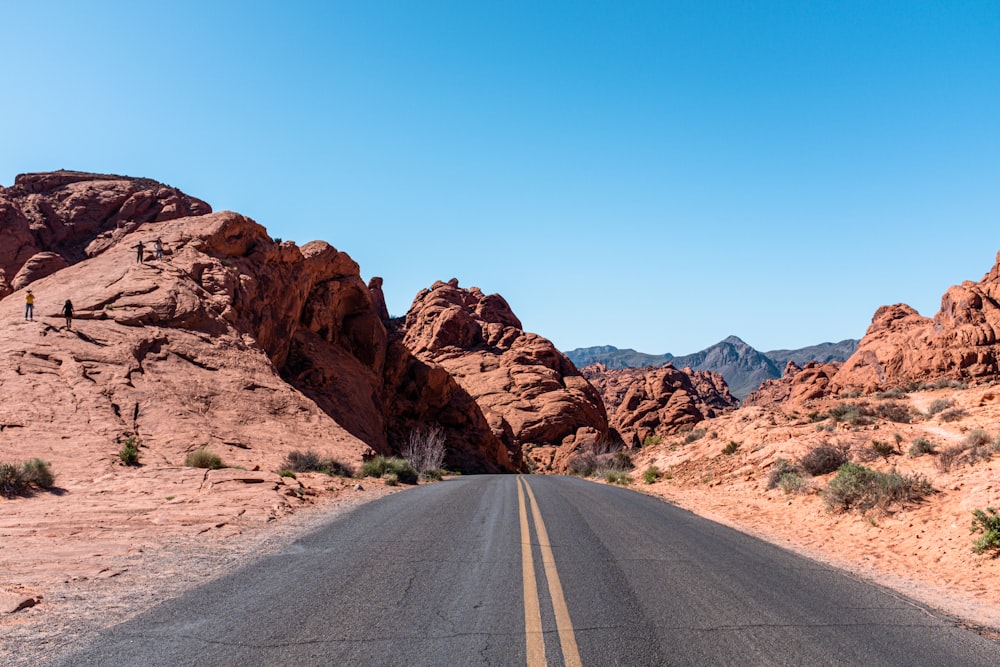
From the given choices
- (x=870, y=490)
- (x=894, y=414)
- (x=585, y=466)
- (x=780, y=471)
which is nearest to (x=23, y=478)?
(x=870, y=490)

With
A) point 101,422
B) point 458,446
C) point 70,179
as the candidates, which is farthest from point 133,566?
point 70,179

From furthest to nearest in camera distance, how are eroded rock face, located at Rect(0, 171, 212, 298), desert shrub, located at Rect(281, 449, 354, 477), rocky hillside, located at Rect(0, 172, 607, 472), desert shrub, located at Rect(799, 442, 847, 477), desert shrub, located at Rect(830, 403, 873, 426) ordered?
1. eroded rock face, located at Rect(0, 171, 212, 298)
2. desert shrub, located at Rect(830, 403, 873, 426)
3. rocky hillside, located at Rect(0, 172, 607, 472)
4. desert shrub, located at Rect(281, 449, 354, 477)
5. desert shrub, located at Rect(799, 442, 847, 477)

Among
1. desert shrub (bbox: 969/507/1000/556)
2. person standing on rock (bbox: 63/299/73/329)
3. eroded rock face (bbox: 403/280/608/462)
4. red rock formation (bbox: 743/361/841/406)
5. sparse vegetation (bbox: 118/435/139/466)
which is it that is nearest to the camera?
desert shrub (bbox: 969/507/1000/556)

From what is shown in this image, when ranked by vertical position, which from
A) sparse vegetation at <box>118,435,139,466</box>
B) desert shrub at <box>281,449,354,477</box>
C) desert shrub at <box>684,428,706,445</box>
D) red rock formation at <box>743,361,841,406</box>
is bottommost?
desert shrub at <box>281,449,354,477</box>

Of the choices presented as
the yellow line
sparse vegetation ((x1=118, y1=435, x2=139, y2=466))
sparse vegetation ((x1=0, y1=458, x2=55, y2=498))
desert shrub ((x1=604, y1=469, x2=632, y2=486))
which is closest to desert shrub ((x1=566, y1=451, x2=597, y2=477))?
desert shrub ((x1=604, y1=469, x2=632, y2=486))

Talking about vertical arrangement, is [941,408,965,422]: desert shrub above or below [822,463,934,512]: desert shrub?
above

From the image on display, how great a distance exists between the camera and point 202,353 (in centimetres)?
2702

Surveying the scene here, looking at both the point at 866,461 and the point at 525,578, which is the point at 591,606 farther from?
the point at 866,461

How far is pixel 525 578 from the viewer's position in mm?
6828

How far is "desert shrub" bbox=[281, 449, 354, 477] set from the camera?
766 inches

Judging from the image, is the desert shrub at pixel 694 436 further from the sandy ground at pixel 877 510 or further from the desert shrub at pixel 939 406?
the desert shrub at pixel 939 406

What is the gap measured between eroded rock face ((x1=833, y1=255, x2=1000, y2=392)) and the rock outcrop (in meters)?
36.6

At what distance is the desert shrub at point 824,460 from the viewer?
16.6m

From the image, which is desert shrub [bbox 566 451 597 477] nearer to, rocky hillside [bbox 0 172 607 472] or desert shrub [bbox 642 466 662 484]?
desert shrub [bbox 642 466 662 484]
